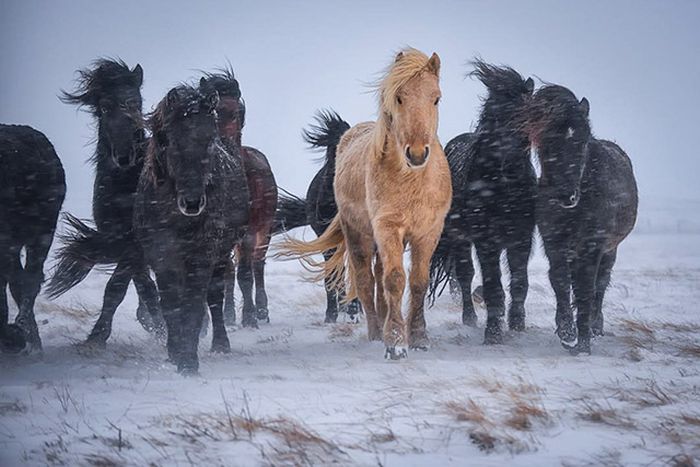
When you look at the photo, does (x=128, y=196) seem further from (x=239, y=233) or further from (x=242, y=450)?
(x=242, y=450)

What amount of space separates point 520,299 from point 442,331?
100cm

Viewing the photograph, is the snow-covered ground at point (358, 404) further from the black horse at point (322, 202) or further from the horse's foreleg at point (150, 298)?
the black horse at point (322, 202)

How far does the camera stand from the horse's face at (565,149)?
6164mm

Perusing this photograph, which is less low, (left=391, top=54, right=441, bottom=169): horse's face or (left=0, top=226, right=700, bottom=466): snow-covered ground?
(left=391, top=54, right=441, bottom=169): horse's face

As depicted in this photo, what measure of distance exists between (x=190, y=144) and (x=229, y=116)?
2.72 m

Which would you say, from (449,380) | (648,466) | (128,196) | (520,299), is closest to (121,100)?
(128,196)

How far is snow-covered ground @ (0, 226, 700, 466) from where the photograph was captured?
3.30 meters

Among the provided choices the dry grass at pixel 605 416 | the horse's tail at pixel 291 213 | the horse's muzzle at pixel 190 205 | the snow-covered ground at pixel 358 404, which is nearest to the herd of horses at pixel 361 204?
the horse's muzzle at pixel 190 205

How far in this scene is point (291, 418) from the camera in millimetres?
3713

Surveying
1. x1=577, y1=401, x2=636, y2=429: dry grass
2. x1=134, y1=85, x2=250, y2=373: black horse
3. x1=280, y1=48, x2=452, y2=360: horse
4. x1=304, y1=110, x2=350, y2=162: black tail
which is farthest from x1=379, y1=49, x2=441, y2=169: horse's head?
x1=304, y1=110, x2=350, y2=162: black tail

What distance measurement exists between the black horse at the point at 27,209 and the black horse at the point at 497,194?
14.2ft

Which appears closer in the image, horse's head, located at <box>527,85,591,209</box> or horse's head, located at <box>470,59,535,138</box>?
horse's head, located at <box>527,85,591,209</box>

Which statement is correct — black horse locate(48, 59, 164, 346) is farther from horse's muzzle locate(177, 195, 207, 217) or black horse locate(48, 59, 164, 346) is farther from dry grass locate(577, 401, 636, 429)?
dry grass locate(577, 401, 636, 429)

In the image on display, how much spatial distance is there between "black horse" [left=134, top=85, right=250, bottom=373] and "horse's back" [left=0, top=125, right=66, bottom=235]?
181 centimetres
